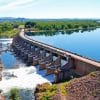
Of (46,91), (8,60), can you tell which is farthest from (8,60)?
(46,91)

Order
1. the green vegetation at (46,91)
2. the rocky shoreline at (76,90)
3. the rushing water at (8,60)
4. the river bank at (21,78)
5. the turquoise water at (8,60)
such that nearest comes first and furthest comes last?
the rocky shoreline at (76,90), the green vegetation at (46,91), the river bank at (21,78), the turquoise water at (8,60), the rushing water at (8,60)

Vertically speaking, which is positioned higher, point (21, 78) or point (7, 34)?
point (21, 78)

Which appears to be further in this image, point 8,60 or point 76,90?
point 8,60

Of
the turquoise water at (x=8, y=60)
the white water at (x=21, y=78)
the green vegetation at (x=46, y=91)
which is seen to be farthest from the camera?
the turquoise water at (x=8, y=60)

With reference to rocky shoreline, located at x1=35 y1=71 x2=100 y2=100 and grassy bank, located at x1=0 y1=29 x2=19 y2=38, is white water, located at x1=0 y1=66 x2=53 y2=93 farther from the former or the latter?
grassy bank, located at x1=0 y1=29 x2=19 y2=38

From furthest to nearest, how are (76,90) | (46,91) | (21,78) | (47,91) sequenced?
(21,78), (46,91), (47,91), (76,90)

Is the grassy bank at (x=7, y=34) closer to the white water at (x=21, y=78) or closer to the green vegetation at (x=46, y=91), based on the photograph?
the white water at (x=21, y=78)

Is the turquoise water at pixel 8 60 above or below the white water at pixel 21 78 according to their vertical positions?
below

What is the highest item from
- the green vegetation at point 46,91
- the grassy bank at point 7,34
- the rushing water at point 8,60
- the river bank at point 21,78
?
the green vegetation at point 46,91

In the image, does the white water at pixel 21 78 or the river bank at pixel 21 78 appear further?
the white water at pixel 21 78

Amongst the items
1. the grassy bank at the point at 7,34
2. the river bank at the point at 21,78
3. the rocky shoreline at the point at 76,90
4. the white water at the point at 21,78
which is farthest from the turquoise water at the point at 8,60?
the grassy bank at the point at 7,34

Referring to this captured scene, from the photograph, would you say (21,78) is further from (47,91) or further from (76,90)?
(76,90)

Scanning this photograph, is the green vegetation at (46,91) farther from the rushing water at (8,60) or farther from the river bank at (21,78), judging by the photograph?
the rushing water at (8,60)
